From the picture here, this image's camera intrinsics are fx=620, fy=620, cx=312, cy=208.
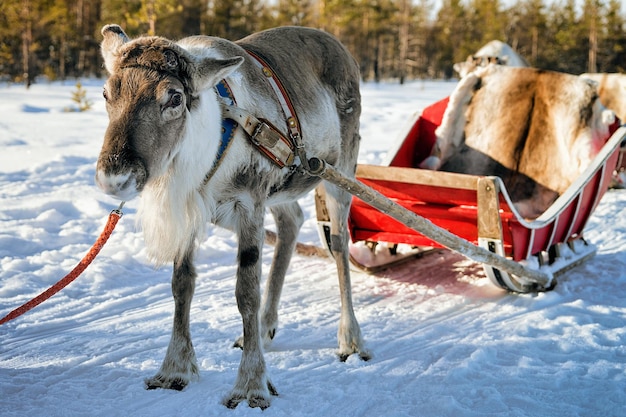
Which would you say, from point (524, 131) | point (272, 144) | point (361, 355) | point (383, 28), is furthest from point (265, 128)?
point (383, 28)

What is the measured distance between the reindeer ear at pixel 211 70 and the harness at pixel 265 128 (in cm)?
33

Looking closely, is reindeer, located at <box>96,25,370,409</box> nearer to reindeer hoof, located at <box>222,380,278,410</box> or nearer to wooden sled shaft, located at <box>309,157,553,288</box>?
reindeer hoof, located at <box>222,380,278,410</box>

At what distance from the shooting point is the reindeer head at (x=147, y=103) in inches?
98.3

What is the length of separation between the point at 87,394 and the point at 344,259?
190cm

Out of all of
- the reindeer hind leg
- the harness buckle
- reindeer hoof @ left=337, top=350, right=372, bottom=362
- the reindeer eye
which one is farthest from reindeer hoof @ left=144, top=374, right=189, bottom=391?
the reindeer eye

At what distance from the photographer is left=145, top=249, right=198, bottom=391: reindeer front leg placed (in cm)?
335

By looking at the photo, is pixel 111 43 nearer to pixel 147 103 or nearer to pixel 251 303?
pixel 147 103

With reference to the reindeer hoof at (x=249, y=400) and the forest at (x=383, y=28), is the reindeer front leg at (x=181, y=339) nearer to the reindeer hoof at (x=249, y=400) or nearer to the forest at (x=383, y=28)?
the reindeer hoof at (x=249, y=400)

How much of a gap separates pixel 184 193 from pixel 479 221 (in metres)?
2.54

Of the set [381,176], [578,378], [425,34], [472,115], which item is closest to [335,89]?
[381,176]

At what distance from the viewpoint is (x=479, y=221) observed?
15.4ft

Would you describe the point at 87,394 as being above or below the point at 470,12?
below

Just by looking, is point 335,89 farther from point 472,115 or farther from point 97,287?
point 472,115

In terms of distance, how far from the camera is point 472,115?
22.5ft
